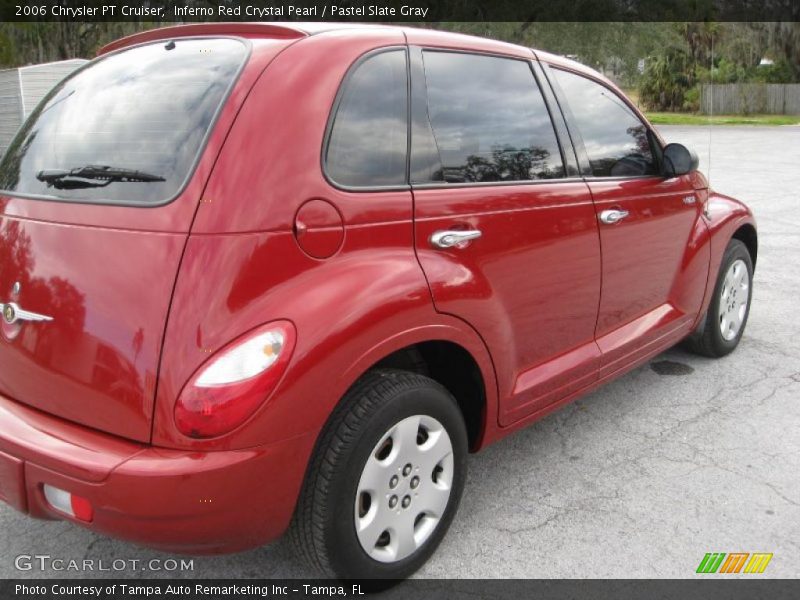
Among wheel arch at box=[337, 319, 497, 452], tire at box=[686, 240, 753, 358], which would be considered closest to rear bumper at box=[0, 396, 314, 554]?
wheel arch at box=[337, 319, 497, 452]

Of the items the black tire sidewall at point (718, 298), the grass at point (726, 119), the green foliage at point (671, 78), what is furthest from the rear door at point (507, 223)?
the green foliage at point (671, 78)

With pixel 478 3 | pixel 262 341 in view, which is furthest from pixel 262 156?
pixel 478 3

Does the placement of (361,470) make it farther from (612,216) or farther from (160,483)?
(612,216)

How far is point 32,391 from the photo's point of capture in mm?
2277

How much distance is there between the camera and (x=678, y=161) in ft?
12.2

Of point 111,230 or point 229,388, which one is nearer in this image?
point 229,388

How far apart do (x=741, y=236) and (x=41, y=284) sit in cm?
406

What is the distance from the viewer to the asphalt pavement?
2697mm

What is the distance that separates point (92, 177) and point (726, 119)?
1547 inches

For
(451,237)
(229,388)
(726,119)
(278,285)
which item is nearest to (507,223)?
(451,237)

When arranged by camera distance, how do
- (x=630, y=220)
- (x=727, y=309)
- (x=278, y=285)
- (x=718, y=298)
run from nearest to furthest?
1. (x=278, y=285)
2. (x=630, y=220)
3. (x=718, y=298)
4. (x=727, y=309)

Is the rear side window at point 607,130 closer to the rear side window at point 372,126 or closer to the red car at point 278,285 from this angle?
the red car at point 278,285

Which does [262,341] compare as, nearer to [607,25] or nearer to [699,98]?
[607,25]

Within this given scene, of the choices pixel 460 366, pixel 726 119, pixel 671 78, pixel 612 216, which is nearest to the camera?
pixel 460 366
